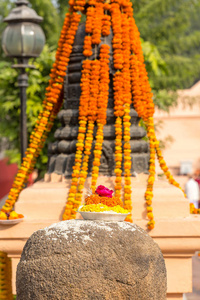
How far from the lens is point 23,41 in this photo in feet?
24.7

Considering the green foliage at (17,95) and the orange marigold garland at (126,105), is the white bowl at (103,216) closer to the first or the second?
the orange marigold garland at (126,105)

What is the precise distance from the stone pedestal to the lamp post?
2.37 metres

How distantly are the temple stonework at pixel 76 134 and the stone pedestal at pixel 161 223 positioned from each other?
1.05 ft

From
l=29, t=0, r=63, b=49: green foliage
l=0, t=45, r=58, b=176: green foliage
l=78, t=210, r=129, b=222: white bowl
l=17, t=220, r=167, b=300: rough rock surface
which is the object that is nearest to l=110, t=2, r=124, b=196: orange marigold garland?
l=78, t=210, r=129, b=222: white bowl

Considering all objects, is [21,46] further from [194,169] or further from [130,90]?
[194,169]

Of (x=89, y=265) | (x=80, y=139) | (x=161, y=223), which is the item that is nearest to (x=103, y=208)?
(x=89, y=265)

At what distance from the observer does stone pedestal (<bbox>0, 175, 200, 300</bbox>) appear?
4922 mm

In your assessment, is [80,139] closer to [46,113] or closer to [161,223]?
[46,113]

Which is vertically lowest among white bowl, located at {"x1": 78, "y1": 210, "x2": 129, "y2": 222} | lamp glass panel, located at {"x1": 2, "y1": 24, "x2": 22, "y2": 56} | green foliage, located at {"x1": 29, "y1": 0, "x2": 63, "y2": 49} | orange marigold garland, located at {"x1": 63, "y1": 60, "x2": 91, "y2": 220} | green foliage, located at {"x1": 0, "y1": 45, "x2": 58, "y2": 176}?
white bowl, located at {"x1": 78, "y1": 210, "x2": 129, "y2": 222}

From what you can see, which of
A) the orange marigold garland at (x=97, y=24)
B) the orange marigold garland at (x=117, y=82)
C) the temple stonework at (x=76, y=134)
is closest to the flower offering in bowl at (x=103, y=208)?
the orange marigold garland at (x=117, y=82)

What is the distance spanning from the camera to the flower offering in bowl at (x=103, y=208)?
148 inches

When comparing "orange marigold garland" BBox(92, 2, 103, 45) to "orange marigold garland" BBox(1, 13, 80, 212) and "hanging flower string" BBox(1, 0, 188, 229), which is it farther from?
"orange marigold garland" BBox(1, 13, 80, 212)

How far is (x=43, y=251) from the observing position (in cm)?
350

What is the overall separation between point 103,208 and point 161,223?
1.29 metres
